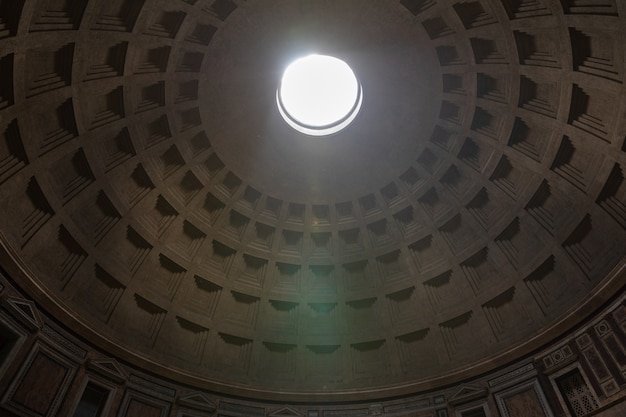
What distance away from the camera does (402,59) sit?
64.8 feet

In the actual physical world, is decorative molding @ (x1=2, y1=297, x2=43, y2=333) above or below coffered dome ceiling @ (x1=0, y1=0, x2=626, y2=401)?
below

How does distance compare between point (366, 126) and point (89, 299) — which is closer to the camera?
point (89, 299)

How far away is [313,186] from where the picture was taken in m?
23.9

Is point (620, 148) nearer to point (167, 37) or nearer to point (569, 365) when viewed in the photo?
point (569, 365)

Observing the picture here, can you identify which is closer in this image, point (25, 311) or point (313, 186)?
point (25, 311)

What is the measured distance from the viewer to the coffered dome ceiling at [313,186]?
1552 cm

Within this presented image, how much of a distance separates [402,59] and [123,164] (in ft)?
44.3

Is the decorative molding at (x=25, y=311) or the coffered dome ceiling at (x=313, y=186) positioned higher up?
the coffered dome ceiling at (x=313, y=186)

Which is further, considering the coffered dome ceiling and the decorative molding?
the coffered dome ceiling

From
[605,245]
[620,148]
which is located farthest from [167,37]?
[605,245]

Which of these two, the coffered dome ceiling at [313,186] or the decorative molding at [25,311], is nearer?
the decorative molding at [25,311]

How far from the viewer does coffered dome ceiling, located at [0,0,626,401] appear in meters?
15.5

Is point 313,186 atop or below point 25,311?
atop

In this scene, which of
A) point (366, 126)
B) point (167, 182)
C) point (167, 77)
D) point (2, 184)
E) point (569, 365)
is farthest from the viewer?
point (366, 126)
